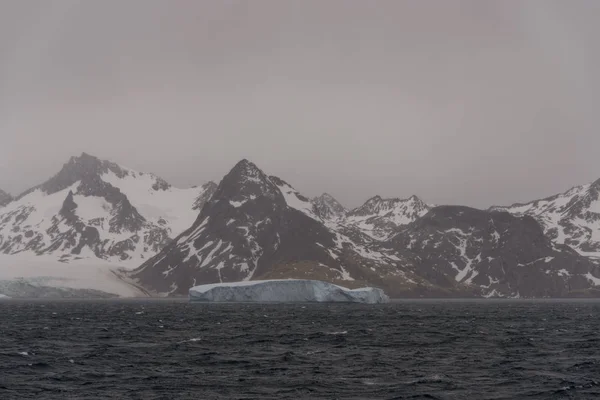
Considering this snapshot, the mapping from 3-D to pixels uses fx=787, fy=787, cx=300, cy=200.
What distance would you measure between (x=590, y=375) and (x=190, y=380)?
3646cm

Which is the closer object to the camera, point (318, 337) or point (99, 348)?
point (99, 348)

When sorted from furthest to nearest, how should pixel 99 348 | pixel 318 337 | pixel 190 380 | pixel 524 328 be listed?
pixel 524 328, pixel 318 337, pixel 99 348, pixel 190 380

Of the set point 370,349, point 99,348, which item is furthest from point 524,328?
point 99,348

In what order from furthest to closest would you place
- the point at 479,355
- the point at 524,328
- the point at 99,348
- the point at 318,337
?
the point at 524,328 → the point at 318,337 → the point at 99,348 → the point at 479,355

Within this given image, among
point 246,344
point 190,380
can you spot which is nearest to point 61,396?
point 190,380

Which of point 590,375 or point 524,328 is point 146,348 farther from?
point 524,328

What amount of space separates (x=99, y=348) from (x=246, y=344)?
19.2 m

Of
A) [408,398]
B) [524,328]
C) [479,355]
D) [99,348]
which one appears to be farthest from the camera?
[524,328]

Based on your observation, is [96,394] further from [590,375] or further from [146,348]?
[590,375]

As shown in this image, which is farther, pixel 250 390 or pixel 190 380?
pixel 190 380

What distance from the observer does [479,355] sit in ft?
295

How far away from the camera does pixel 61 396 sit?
2391 inches

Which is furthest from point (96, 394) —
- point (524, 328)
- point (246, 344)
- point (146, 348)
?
point (524, 328)

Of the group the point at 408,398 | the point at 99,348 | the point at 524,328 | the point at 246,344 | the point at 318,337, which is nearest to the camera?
the point at 408,398
